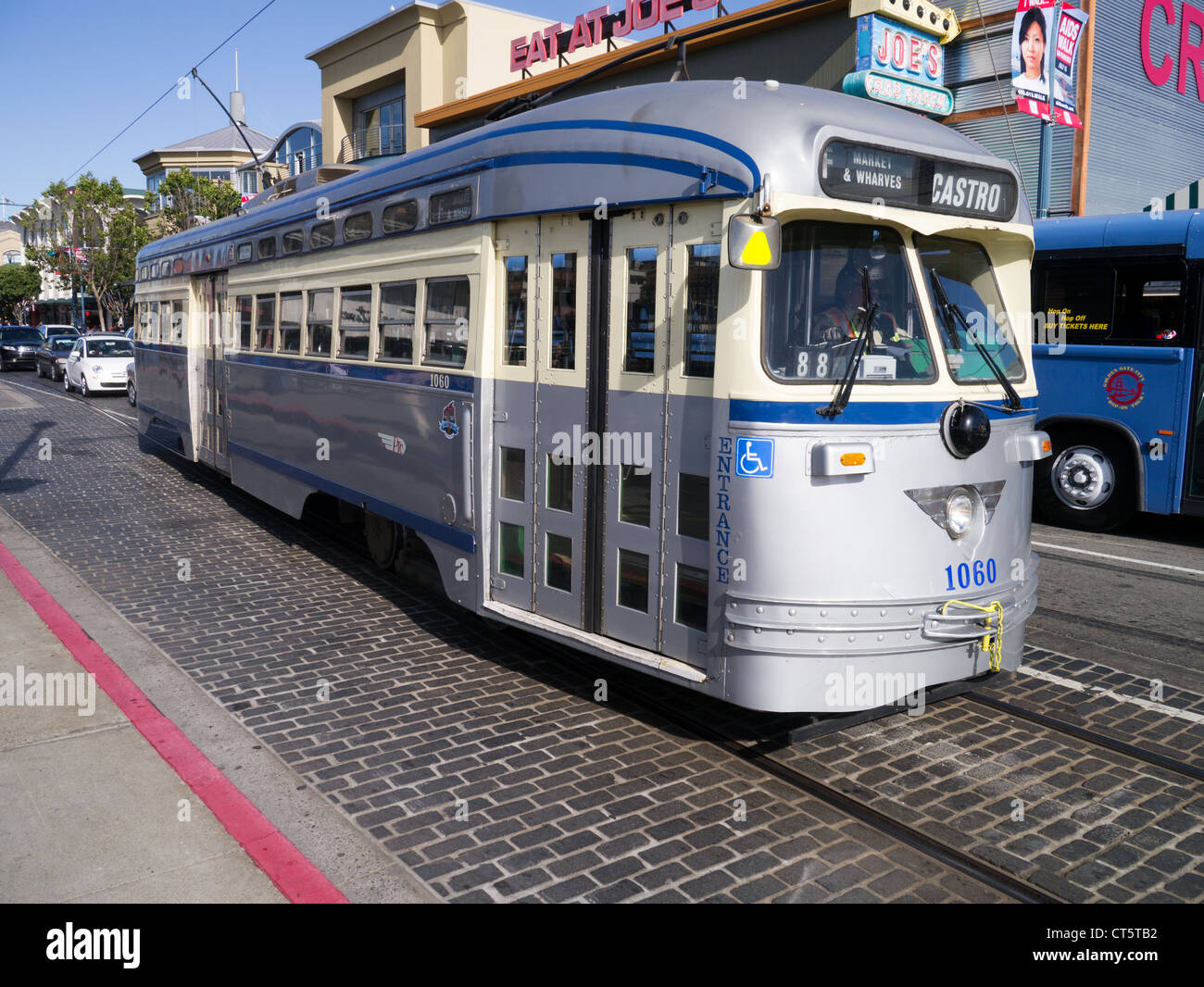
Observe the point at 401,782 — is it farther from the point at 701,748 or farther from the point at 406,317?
the point at 406,317

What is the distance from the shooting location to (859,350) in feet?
15.7

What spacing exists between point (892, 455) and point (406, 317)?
370 cm

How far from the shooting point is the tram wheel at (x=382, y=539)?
27.7ft

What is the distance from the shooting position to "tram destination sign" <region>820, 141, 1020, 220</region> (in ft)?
15.5

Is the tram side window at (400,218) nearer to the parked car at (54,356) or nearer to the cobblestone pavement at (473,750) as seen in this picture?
the cobblestone pavement at (473,750)

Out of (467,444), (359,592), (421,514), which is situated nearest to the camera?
Answer: (467,444)

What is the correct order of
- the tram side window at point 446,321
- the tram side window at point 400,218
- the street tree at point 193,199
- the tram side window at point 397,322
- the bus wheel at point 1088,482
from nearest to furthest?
the tram side window at point 446,321 < the tram side window at point 400,218 < the tram side window at point 397,322 < the bus wheel at point 1088,482 < the street tree at point 193,199

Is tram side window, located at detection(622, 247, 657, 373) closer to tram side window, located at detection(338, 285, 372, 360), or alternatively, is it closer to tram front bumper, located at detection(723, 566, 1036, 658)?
tram front bumper, located at detection(723, 566, 1036, 658)

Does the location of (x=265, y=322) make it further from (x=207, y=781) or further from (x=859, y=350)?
(x=859, y=350)

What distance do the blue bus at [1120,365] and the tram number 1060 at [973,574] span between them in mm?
6304

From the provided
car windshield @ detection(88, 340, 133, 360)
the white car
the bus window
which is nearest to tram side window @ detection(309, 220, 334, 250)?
the bus window

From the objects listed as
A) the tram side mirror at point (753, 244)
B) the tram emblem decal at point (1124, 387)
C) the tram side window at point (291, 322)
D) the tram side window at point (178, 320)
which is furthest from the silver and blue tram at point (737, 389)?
the tram side window at point (178, 320)

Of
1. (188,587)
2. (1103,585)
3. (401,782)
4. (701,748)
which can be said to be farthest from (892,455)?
(188,587)

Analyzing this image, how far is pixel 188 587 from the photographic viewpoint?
27.6 feet
